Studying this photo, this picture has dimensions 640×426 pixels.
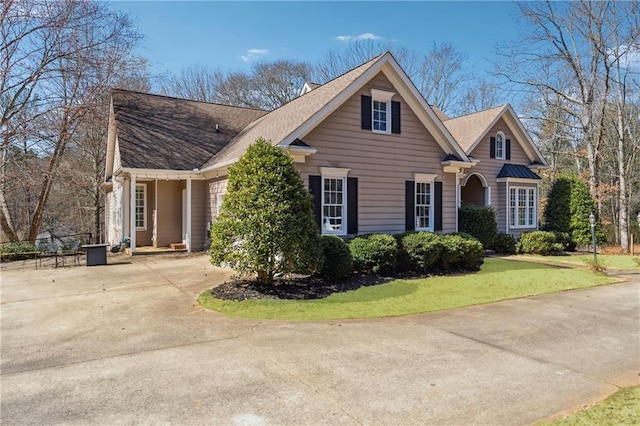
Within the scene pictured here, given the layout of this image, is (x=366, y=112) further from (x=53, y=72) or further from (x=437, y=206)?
(x=53, y=72)

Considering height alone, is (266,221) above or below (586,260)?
above

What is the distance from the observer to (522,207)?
65.1 ft

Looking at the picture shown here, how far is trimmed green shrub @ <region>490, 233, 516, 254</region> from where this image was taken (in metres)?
17.1

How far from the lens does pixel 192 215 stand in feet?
52.0

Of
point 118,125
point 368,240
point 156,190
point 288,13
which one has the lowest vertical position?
point 368,240

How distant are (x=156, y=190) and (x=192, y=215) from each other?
193 cm

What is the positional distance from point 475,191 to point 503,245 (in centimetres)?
394

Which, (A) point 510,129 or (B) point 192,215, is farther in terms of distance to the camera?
(A) point 510,129

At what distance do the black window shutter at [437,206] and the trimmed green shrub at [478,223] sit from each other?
1.93m

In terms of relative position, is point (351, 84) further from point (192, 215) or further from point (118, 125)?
point (118, 125)

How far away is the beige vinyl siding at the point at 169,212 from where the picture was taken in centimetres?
1656

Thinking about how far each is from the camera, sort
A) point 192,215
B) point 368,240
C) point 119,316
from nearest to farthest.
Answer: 1. point 119,316
2. point 368,240
3. point 192,215

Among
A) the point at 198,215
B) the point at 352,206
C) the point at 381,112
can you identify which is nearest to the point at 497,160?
the point at 381,112

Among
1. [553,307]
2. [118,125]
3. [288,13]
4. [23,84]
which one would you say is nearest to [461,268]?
[553,307]
